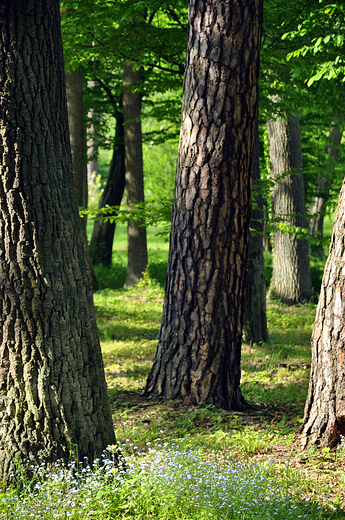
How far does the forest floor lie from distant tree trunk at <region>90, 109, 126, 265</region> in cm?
692

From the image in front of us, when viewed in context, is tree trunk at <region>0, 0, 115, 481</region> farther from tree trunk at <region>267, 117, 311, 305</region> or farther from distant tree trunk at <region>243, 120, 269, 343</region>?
tree trunk at <region>267, 117, 311, 305</region>

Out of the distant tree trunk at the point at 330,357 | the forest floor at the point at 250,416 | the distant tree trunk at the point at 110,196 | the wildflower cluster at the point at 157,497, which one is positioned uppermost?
the distant tree trunk at the point at 110,196

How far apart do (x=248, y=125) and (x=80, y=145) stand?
663 cm

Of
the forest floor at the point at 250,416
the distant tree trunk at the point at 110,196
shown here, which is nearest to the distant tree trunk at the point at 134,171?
the distant tree trunk at the point at 110,196

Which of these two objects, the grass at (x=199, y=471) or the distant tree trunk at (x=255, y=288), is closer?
the grass at (x=199, y=471)

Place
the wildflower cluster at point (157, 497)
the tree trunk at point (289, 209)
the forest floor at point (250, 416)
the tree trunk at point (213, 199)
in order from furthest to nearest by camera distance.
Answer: the tree trunk at point (289, 209), the tree trunk at point (213, 199), the forest floor at point (250, 416), the wildflower cluster at point (157, 497)

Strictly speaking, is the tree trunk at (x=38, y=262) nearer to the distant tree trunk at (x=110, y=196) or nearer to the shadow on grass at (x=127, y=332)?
the shadow on grass at (x=127, y=332)

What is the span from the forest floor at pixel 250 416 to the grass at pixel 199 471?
10mm

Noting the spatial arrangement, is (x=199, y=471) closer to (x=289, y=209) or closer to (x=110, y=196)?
(x=289, y=209)

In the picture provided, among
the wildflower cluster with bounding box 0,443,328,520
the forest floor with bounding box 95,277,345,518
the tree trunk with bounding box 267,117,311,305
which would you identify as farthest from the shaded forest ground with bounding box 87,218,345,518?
the tree trunk with bounding box 267,117,311,305

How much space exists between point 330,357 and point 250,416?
1.30 metres

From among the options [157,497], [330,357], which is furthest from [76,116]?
[157,497]

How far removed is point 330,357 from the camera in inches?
136

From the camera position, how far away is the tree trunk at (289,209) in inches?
451
